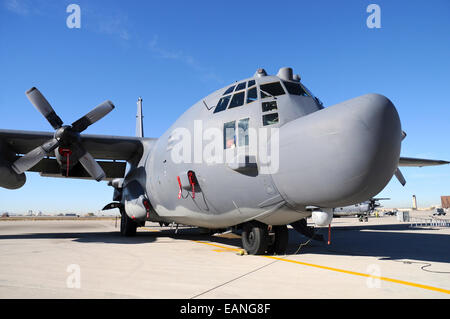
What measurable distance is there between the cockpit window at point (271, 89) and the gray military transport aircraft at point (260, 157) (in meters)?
A: 0.02

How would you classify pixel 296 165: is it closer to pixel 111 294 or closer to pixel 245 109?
pixel 245 109

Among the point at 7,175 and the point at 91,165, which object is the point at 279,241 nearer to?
the point at 91,165

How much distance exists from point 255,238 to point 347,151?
404 cm

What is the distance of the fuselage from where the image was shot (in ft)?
18.3

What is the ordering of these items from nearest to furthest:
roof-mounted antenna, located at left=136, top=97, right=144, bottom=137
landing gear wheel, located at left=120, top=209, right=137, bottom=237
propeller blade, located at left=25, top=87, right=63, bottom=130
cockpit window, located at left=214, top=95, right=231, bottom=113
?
cockpit window, located at left=214, top=95, right=231, bottom=113
propeller blade, located at left=25, top=87, right=63, bottom=130
landing gear wheel, located at left=120, top=209, right=137, bottom=237
roof-mounted antenna, located at left=136, top=97, right=144, bottom=137

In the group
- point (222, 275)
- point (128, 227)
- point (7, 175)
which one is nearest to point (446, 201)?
point (128, 227)

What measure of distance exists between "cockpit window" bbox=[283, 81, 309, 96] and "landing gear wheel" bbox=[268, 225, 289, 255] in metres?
3.72

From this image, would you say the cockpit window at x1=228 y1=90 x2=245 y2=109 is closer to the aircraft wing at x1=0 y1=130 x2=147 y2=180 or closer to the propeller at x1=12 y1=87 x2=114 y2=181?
the propeller at x1=12 y1=87 x2=114 y2=181

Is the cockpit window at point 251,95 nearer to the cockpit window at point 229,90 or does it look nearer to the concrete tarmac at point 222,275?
the cockpit window at point 229,90

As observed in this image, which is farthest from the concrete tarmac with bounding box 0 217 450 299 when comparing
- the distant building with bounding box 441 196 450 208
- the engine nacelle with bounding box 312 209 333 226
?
the distant building with bounding box 441 196 450 208

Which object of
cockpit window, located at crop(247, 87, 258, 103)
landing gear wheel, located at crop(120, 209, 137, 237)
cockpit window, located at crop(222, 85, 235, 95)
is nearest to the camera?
cockpit window, located at crop(247, 87, 258, 103)

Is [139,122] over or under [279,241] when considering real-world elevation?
over

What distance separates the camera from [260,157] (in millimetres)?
7133
